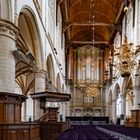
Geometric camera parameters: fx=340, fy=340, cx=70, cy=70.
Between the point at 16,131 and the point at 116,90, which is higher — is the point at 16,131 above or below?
below

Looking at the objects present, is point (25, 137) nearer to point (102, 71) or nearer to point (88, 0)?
point (88, 0)

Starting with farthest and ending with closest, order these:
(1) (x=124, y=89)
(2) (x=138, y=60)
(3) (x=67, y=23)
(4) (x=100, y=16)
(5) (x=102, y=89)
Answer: (5) (x=102, y=89), (4) (x=100, y=16), (3) (x=67, y=23), (1) (x=124, y=89), (2) (x=138, y=60)

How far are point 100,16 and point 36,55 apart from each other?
22.5 metres

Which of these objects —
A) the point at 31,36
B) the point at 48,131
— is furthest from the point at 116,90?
the point at 48,131

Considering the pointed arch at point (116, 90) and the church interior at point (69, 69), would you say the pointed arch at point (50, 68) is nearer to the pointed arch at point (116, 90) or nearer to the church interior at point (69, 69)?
the church interior at point (69, 69)

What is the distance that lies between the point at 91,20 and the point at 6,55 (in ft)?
102

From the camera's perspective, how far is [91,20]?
135ft

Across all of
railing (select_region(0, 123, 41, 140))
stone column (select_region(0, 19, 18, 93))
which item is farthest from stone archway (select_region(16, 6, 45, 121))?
railing (select_region(0, 123, 41, 140))

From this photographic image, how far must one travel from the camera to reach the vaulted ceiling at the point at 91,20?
3472cm

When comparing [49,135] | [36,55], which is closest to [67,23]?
[36,55]

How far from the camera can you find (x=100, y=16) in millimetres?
39875

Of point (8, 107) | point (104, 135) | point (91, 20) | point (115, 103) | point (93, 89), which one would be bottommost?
point (104, 135)

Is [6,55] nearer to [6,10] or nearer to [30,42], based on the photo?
[6,10]

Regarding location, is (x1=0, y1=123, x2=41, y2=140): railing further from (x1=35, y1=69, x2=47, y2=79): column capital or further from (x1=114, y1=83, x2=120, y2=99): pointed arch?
(x1=114, y1=83, x2=120, y2=99): pointed arch
